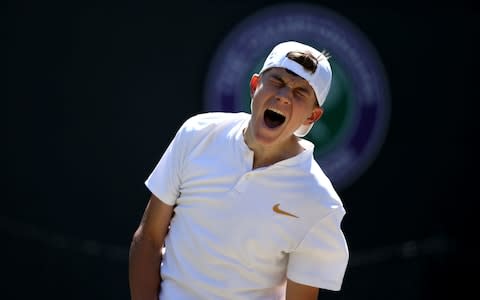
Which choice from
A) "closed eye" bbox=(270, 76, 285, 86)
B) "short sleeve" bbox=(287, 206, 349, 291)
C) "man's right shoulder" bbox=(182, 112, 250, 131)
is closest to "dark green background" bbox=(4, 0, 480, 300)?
"man's right shoulder" bbox=(182, 112, 250, 131)

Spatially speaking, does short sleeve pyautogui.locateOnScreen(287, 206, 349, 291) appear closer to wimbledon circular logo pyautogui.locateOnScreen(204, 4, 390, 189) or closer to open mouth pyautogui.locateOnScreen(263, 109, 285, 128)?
open mouth pyautogui.locateOnScreen(263, 109, 285, 128)

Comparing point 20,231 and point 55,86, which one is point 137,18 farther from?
point 20,231

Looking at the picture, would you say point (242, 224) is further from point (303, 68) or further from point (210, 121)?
point (303, 68)

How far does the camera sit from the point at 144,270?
2.61 meters

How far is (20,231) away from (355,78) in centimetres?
183

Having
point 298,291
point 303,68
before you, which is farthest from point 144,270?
point 303,68

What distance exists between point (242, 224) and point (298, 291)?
0.75 feet

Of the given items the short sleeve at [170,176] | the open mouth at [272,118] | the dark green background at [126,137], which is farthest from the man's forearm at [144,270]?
the dark green background at [126,137]

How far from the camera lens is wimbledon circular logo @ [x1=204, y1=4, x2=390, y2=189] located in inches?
186

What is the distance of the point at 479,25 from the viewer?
4.89m

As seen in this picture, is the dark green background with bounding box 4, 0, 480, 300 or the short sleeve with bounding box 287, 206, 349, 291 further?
the dark green background with bounding box 4, 0, 480, 300

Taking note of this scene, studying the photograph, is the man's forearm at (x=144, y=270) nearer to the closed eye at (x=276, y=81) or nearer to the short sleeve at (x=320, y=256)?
the short sleeve at (x=320, y=256)

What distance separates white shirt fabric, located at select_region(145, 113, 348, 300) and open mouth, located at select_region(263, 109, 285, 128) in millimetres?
91

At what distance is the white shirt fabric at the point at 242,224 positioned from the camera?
2.50 meters
